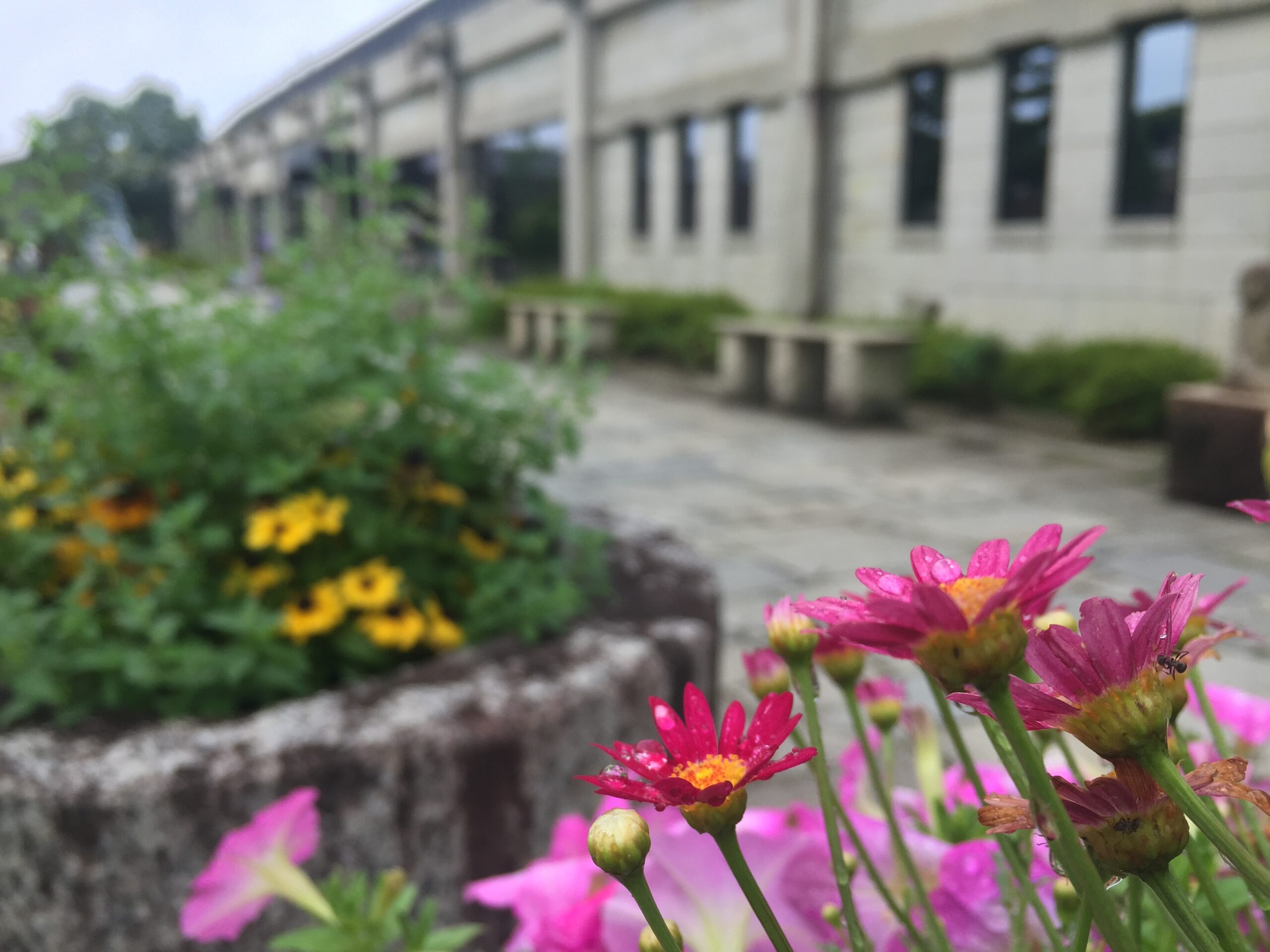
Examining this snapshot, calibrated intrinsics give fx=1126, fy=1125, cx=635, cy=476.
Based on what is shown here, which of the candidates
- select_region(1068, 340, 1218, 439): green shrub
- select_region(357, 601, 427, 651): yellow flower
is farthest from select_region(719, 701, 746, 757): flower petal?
select_region(1068, 340, 1218, 439): green shrub

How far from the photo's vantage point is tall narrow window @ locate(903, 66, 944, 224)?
35.6ft

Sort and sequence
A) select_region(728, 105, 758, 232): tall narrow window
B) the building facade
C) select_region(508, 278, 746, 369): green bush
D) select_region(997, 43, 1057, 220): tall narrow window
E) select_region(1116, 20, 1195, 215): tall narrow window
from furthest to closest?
select_region(728, 105, 758, 232): tall narrow window < select_region(508, 278, 746, 369): green bush < select_region(997, 43, 1057, 220): tall narrow window < select_region(1116, 20, 1195, 215): tall narrow window < the building facade

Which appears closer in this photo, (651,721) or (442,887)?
(442,887)

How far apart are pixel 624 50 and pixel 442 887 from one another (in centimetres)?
1533

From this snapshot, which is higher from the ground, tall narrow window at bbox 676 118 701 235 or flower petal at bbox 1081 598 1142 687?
tall narrow window at bbox 676 118 701 235

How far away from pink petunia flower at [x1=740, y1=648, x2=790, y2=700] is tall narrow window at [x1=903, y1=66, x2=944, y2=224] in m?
11.0

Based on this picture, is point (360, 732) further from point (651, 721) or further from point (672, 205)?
point (672, 205)

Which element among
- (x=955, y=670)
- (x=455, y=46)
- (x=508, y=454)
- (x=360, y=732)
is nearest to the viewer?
(x=955, y=670)

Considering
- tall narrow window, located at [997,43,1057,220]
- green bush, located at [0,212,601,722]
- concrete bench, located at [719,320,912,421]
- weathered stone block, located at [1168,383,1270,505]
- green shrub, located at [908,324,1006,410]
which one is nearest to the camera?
green bush, located at [0,212,601,722]

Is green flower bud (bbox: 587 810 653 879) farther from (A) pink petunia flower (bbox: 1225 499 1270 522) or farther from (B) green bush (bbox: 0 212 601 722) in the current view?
(B) green bush (bbox: 0 212 601 722)

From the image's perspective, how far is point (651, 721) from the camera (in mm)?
1812

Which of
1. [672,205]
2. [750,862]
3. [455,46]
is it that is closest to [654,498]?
[750,862]

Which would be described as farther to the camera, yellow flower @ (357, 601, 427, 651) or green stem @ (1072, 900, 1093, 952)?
yellow flower @ (357, 601, 427, 651)

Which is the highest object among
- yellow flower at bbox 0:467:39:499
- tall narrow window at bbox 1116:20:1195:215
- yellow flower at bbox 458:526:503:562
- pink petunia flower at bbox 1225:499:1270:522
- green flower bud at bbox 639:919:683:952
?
tall narrow window at bbox 1116:20:1195:215
